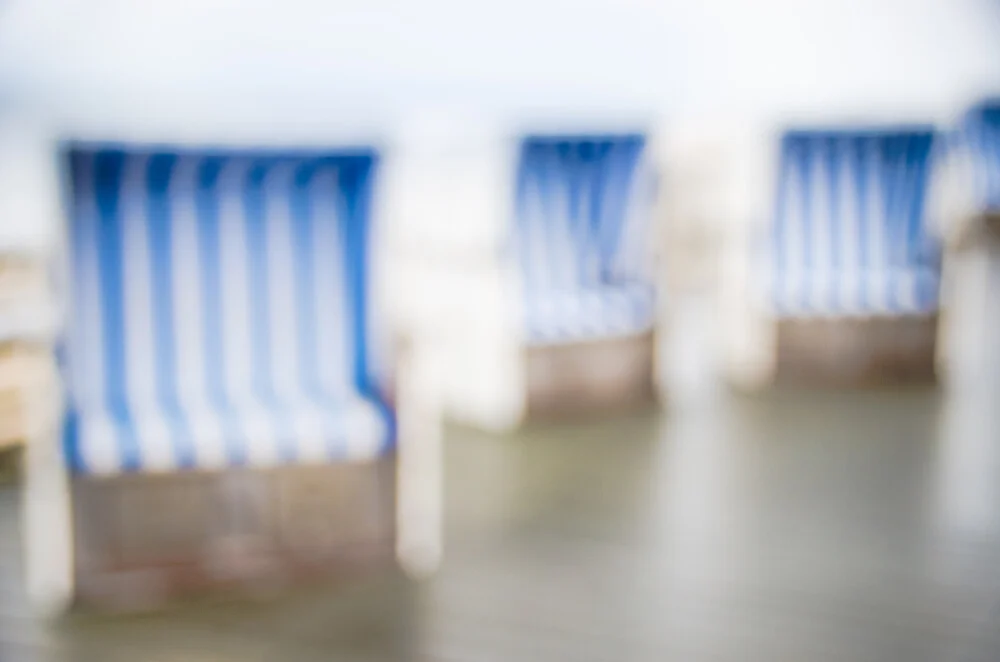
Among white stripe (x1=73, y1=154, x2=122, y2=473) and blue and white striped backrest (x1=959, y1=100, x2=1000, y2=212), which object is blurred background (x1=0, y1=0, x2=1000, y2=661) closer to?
white stripe (x1=73, y1=154, x2=122, y2=473)

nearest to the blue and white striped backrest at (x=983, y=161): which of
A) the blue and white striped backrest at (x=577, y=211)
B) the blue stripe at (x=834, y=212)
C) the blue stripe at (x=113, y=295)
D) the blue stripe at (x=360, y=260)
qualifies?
the blue stripe at (x=834, y=212)

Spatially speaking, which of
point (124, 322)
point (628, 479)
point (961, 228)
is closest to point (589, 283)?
point (628, 479)

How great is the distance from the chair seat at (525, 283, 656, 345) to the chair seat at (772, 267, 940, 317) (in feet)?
1.98

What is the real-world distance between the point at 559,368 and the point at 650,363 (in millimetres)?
356

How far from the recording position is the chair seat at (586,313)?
346cm

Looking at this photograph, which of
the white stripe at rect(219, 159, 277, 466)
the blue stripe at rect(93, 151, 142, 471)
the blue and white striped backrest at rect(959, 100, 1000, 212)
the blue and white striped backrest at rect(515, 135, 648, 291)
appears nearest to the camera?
the blue stripe at rect(93, 151, 142, 471)

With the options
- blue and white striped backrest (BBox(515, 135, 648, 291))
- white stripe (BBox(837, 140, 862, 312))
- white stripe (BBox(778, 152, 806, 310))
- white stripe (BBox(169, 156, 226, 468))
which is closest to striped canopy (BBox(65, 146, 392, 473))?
white stripe (BBox(169, 156, 226, 468))

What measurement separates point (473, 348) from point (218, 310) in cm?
145

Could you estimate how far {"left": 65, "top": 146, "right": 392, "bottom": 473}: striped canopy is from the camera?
2.19 meters

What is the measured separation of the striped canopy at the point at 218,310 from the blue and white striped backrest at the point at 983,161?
5.86m

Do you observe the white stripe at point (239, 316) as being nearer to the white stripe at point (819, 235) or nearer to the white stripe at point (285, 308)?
the white stripe at point (285, 308)

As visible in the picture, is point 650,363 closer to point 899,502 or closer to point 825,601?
point 899,502

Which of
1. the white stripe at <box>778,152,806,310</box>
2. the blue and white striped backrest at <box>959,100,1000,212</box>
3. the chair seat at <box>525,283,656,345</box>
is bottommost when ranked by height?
the chair seat at <box>525,283,656,345</box>

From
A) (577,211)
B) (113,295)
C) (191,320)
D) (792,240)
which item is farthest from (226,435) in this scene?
(792,240)
